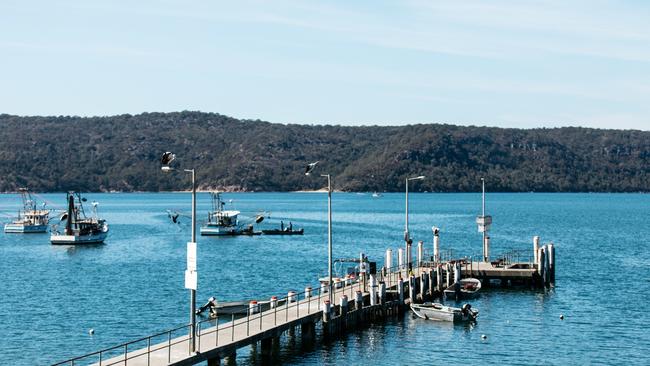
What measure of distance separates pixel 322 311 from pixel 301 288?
80.2ft

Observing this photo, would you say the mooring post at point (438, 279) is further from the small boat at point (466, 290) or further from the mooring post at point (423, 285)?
the mooring post at point (423, 285)

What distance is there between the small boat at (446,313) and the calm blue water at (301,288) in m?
0.74

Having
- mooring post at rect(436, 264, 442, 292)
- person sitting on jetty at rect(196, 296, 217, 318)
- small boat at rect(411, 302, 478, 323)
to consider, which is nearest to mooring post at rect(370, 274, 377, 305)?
small boat at rect(411, 302, 478, 323)

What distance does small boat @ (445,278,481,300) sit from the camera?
66875mm

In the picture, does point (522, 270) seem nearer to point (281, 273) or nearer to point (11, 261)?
point (281, 273)

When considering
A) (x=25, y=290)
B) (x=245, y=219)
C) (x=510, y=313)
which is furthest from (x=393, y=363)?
(x=245, y=219)

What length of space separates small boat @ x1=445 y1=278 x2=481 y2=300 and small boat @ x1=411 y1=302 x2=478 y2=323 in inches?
359

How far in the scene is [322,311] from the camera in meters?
50.7

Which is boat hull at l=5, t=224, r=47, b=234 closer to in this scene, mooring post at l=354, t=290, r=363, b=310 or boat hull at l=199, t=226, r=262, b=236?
boat hull at l=199, t=226, r=262, b=236

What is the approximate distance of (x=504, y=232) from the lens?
14812cm

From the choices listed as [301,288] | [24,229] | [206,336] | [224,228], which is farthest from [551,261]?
[24,229]

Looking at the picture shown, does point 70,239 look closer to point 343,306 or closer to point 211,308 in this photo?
point 211,308

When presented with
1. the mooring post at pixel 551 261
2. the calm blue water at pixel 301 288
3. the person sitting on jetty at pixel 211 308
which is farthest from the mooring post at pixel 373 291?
A: the mooring post at pixel 551 261

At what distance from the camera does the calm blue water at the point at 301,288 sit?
162 feet
